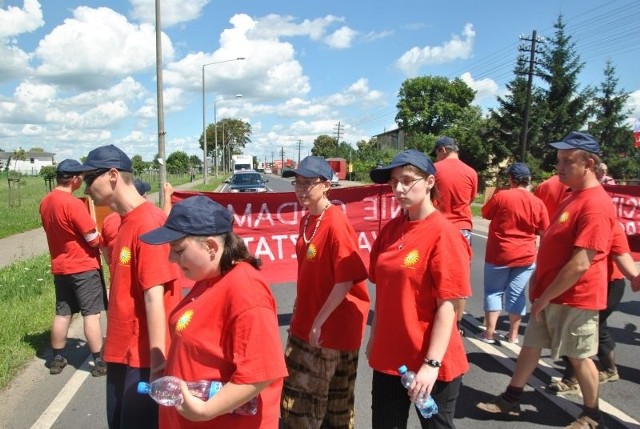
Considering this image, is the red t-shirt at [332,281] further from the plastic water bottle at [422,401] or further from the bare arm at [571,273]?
the bare arm at [571,273]

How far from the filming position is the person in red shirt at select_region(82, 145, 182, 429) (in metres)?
2.40

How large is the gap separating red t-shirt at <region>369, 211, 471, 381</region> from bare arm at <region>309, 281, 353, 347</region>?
0.33 metres

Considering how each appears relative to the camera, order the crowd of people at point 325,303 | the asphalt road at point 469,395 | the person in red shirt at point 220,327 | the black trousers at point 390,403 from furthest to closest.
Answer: the asphalt road at point 469,395, the black trousers at point 390,403, the crowd of people at point 325,303, the person in red shirt at point 220,327

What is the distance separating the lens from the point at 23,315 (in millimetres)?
6164

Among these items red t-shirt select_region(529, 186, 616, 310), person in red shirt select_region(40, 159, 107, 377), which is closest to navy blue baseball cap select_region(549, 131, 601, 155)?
red t-shirt select_region(529, 186, 616, 310)

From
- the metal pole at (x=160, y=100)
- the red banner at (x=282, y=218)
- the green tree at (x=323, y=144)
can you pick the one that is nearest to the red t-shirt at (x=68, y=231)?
the red banner at (x=282, y=218)

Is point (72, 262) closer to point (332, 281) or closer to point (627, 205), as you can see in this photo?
point (332, 281)

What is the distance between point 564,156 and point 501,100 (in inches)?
1455

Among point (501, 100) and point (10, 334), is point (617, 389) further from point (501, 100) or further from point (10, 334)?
point (501, 100)

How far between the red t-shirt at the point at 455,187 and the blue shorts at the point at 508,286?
0.62 metres

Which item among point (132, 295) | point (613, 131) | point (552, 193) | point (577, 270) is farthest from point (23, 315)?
point (613, 131)

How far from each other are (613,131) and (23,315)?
44.4 metres

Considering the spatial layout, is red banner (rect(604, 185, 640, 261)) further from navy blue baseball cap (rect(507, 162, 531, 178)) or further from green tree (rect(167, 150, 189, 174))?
green tree (rect(167, 150, 189, 174))

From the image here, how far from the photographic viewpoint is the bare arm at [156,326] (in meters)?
2.37
